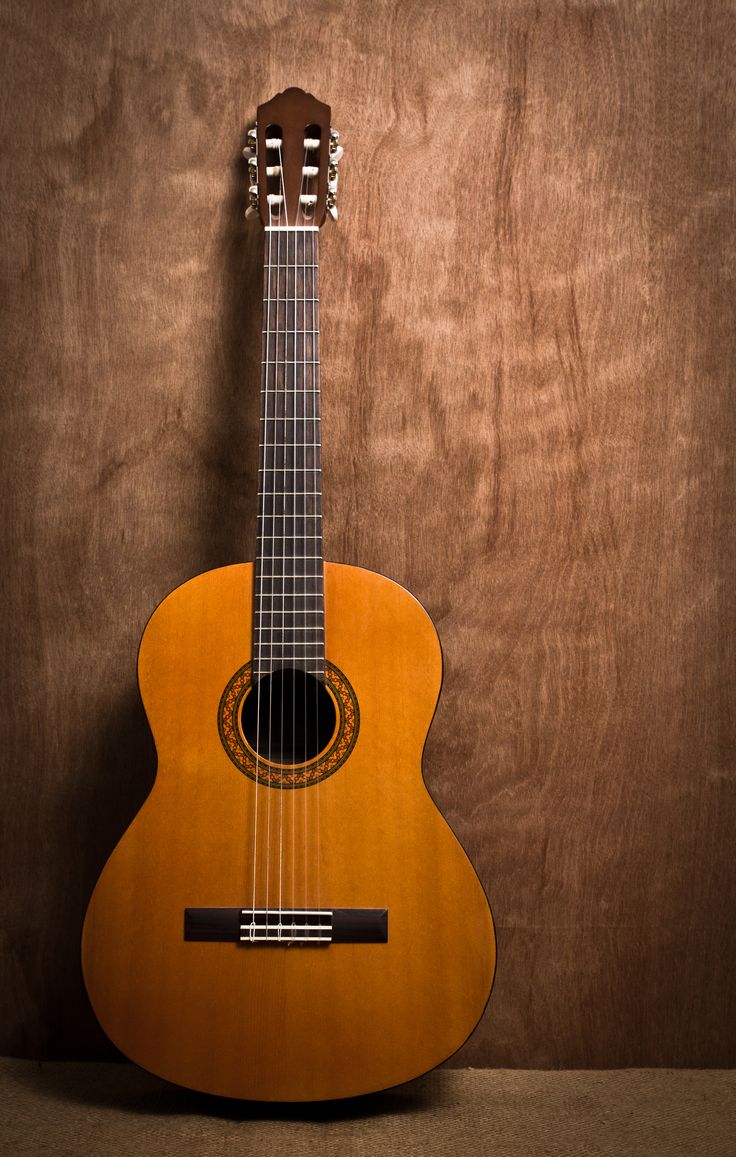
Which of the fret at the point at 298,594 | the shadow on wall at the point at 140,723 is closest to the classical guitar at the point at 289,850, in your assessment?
the fret at the point at 298,594

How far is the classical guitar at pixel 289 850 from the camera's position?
1089 millimetres

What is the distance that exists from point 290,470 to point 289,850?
0.50 metres

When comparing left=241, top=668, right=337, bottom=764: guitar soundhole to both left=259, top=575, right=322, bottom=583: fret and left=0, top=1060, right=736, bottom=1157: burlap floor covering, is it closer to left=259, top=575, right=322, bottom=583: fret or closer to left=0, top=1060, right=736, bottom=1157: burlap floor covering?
left=259, top=575, right=322, bottom=583: fret

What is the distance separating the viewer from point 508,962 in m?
1.37

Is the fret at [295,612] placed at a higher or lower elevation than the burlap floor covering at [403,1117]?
higher

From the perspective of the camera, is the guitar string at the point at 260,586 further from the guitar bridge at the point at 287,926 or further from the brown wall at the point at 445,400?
the brown wall at the point at 445,400

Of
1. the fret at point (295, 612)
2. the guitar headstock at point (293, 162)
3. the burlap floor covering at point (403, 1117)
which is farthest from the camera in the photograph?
the guitar headstock at point (293, 162)

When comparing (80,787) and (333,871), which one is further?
(80,787)

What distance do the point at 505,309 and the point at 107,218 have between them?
66cm

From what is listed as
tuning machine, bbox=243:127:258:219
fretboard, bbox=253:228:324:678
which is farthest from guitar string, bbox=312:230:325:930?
tuning machine, bbox=243:127:258:219

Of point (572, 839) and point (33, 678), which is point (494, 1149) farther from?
point (33, 678)

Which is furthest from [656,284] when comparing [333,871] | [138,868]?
[138,868]

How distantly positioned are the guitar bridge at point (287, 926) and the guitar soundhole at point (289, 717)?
0.19 m

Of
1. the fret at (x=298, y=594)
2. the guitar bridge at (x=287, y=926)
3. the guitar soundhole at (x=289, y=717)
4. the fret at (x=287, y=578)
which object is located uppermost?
the fret at (x=287, y=578)
